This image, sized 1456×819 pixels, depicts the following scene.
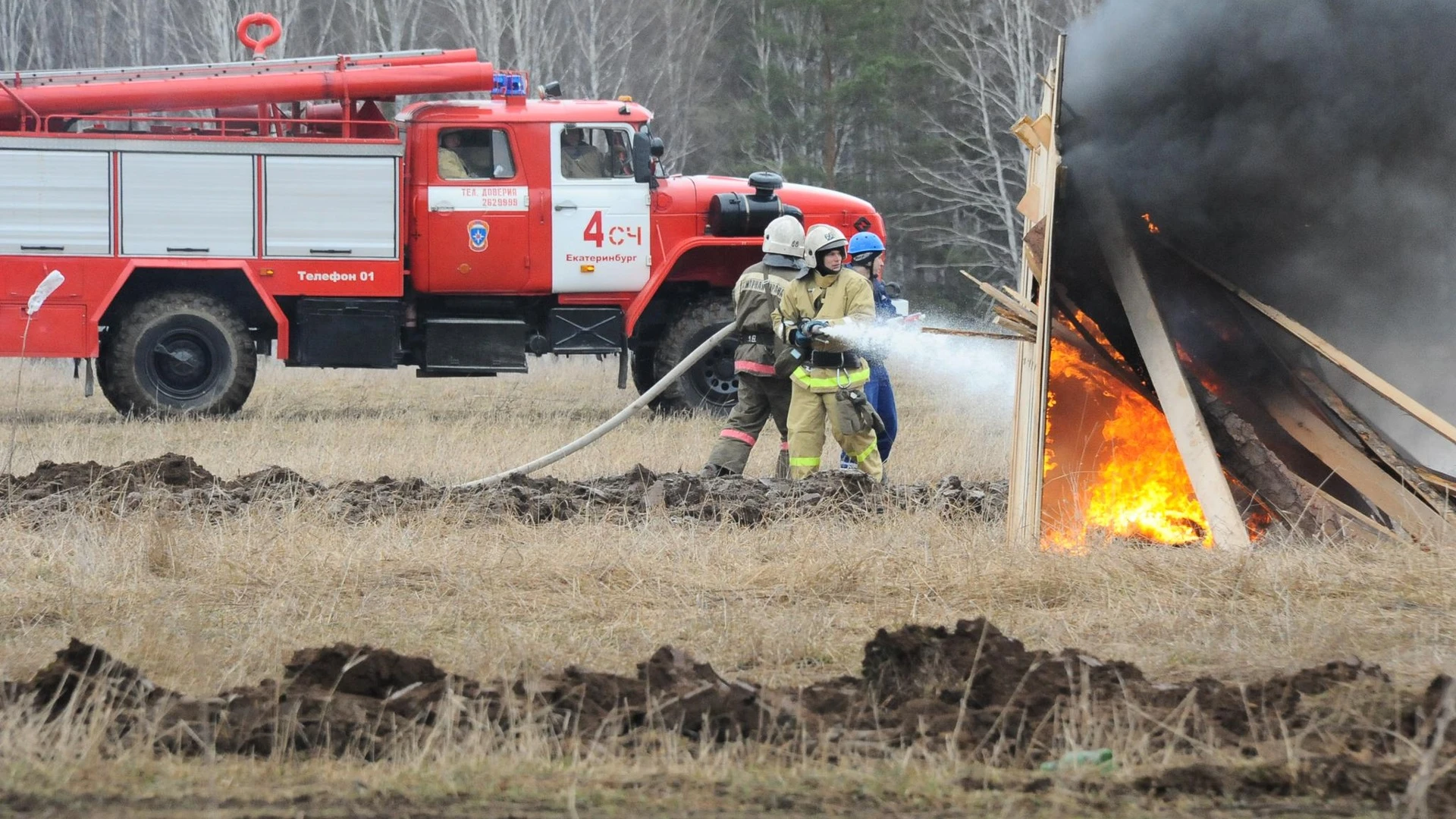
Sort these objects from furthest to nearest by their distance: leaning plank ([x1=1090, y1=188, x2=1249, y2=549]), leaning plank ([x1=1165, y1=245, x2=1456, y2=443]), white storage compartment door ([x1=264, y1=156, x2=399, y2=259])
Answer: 1. white storage compartment door ([x1=264, y1=156, x2=399, y2=259])
2. leaning plank ([x1=1165, y1=245, x2=1456, y2=443])
3. leaning plank ([x1=1090, y1=188, x2=1249, y2=549])

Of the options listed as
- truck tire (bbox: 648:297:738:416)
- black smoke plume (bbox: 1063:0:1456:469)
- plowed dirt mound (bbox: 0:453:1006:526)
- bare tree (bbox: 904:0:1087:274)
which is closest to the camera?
black smoke plume (bbox: 1063:0:1456:469)

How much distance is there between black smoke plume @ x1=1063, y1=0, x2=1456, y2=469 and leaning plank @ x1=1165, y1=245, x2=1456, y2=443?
0.95ft

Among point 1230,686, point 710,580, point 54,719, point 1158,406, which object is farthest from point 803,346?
point 54,719

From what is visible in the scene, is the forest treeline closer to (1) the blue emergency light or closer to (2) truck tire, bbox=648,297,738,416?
(2) truck tire, bbox=648,297,738,416

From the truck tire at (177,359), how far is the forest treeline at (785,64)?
1402cm

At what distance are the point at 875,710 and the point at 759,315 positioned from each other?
16.6 feet

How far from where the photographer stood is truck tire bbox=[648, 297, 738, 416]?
44.1 feet

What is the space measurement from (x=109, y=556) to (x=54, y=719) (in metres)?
2.52

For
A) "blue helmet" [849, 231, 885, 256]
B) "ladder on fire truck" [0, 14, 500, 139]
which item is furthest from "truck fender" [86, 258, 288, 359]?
"blue helmet" [849, 231, 885, 256]

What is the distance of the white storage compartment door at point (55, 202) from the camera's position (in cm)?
1247

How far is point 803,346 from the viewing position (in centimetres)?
840

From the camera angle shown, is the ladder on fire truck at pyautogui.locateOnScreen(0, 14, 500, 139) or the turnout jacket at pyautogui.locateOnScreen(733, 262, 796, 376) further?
the ladder on fire truck at pyautogui.locateOnScreen(0, 14, 500, 139)

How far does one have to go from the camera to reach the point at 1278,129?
6852mm

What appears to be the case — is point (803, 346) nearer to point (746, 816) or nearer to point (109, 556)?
point (109, 556)
